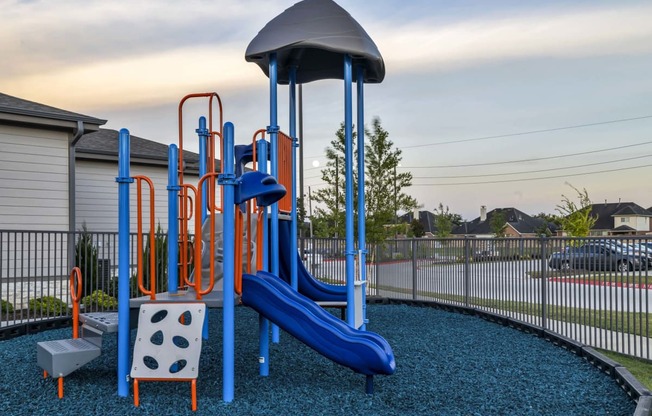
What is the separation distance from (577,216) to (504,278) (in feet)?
59.8

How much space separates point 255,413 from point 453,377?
205 cm

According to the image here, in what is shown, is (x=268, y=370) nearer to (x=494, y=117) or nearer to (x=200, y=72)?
(x=200, y=72)

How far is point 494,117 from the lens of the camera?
21.1 meters

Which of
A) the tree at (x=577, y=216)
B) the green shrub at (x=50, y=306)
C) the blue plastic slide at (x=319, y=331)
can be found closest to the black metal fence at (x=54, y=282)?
the green shrub at (x=50, y=306)

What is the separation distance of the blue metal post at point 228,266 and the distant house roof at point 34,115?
8040 millimetres

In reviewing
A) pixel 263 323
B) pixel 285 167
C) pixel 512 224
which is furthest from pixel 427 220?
pixel 263 323

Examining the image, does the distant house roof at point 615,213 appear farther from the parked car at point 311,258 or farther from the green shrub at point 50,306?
the green shrub at point 50,306

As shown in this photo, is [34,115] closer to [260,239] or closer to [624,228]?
[260,239]

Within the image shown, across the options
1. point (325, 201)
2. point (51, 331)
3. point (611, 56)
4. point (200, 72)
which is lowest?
point (51, 331)

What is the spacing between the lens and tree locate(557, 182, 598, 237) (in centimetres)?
2387

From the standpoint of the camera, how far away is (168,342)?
4.36 metres

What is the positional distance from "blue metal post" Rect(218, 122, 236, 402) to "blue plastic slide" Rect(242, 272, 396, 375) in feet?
1.29

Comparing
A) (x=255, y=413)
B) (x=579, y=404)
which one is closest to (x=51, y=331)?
(x=255, y=413)

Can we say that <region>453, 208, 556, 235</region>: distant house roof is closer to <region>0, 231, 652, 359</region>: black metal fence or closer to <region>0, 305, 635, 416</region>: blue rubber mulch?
<region>0, 231, 652, 359</region>: black metal fence
